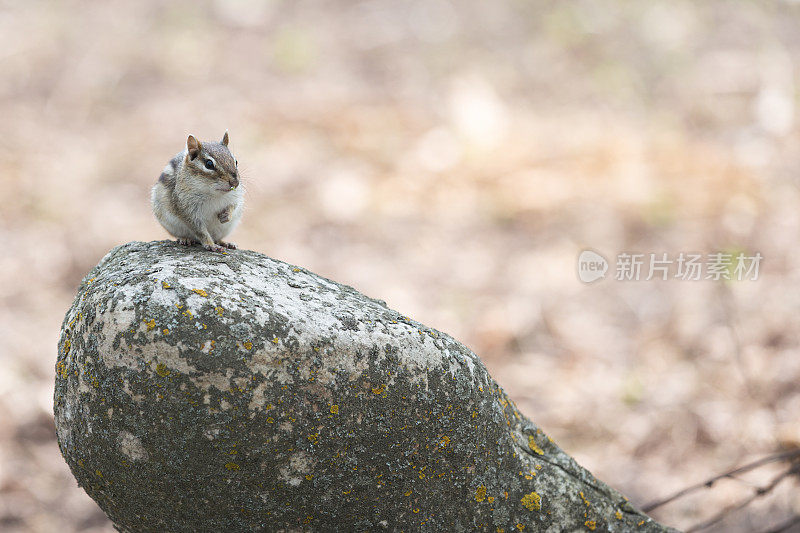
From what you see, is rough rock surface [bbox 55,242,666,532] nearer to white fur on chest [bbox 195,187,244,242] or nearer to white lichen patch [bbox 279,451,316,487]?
white lichen patch [bbox 279,451,316,487]

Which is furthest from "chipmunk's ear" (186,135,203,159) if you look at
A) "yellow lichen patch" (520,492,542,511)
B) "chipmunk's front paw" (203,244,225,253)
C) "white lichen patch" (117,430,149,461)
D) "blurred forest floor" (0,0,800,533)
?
"blurred forest floor" (0,0,800,533)

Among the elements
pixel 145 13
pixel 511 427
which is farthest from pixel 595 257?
pixel 145 13

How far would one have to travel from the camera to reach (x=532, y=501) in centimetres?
278

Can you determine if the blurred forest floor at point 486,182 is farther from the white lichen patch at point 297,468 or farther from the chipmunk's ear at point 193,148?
the white lichen patch at point 297,468

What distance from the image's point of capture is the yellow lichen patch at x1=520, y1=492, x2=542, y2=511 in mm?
2770

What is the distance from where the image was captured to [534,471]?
2.85 m

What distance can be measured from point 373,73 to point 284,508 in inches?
433

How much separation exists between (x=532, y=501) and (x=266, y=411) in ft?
3.75

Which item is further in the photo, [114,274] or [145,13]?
[145,13]

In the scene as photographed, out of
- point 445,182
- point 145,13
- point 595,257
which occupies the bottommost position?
point 595,257

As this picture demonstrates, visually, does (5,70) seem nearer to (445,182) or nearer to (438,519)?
(445,182)
